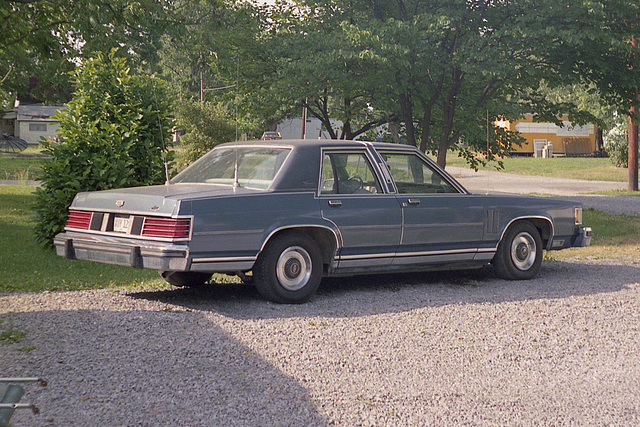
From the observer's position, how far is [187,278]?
28.1 ft

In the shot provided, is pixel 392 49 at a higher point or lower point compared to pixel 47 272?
higher

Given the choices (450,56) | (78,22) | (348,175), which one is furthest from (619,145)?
(348,175)

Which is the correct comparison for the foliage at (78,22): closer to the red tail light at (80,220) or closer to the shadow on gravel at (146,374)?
the red tail light at (80,220)

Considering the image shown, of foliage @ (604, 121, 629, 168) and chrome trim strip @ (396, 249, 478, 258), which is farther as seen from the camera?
foliage @ (604, 121, 629, 168)

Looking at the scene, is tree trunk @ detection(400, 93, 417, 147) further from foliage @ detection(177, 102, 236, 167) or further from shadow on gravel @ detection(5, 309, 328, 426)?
shadow on gravel @ detection(5, 309, 328, 426)

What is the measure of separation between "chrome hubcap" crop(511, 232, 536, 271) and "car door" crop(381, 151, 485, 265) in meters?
0.67

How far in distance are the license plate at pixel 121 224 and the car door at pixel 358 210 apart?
1.85 m

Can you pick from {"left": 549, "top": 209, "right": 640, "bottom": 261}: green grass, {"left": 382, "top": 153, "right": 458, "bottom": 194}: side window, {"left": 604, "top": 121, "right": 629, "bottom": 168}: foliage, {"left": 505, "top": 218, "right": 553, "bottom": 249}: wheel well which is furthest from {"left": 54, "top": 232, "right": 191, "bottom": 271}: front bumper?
{"left": 604, "top": 121, "right": 629, "bottom": 168}: foliage

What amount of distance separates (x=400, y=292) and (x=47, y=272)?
14.8 ft

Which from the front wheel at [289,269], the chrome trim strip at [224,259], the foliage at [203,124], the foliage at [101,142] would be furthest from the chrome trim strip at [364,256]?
the foliage at [203,124]

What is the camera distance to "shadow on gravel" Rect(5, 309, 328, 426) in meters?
4.46

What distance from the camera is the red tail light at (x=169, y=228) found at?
22.8ft

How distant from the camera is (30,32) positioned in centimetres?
1549

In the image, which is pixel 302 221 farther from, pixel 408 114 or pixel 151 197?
pixel 408 114
